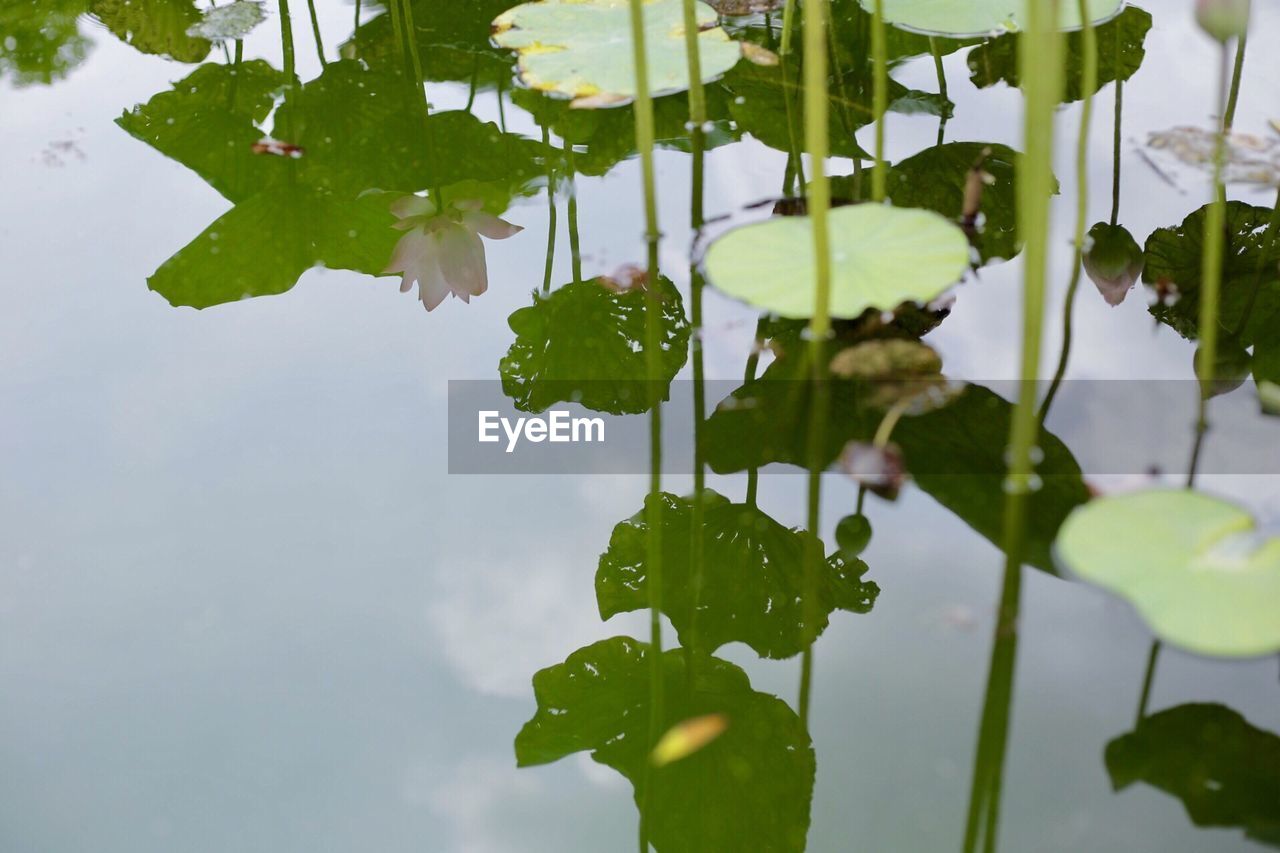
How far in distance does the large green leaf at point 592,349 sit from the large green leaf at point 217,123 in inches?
26.9

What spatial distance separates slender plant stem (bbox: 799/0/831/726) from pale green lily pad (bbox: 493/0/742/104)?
72 cm

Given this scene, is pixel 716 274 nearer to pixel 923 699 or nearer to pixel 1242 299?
pixel 923 699

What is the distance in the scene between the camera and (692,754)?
1.11 meters

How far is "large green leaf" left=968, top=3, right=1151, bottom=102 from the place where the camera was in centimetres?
216

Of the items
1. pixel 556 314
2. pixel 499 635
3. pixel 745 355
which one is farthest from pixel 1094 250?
pixel 499 635

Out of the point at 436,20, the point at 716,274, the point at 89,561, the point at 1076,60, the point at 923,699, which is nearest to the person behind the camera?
the point at 923,699

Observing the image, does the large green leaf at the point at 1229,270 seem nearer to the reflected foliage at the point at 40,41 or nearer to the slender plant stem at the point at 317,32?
the slender plant stem at the point at 317,32

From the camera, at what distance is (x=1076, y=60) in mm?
2246

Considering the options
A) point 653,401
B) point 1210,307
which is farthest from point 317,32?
point 1210,307

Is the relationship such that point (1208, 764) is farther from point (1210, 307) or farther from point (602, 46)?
point (602, 46)

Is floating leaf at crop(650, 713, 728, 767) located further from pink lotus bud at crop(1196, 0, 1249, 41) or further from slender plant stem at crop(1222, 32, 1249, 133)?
slender plant stem at crop(1222, 32, 1249, 133)

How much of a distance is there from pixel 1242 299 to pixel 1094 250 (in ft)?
0.74

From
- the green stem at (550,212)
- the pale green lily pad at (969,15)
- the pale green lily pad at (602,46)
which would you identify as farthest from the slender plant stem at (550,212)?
the pale green lily pad at (969,15)

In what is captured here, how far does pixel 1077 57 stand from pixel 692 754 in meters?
1.79
